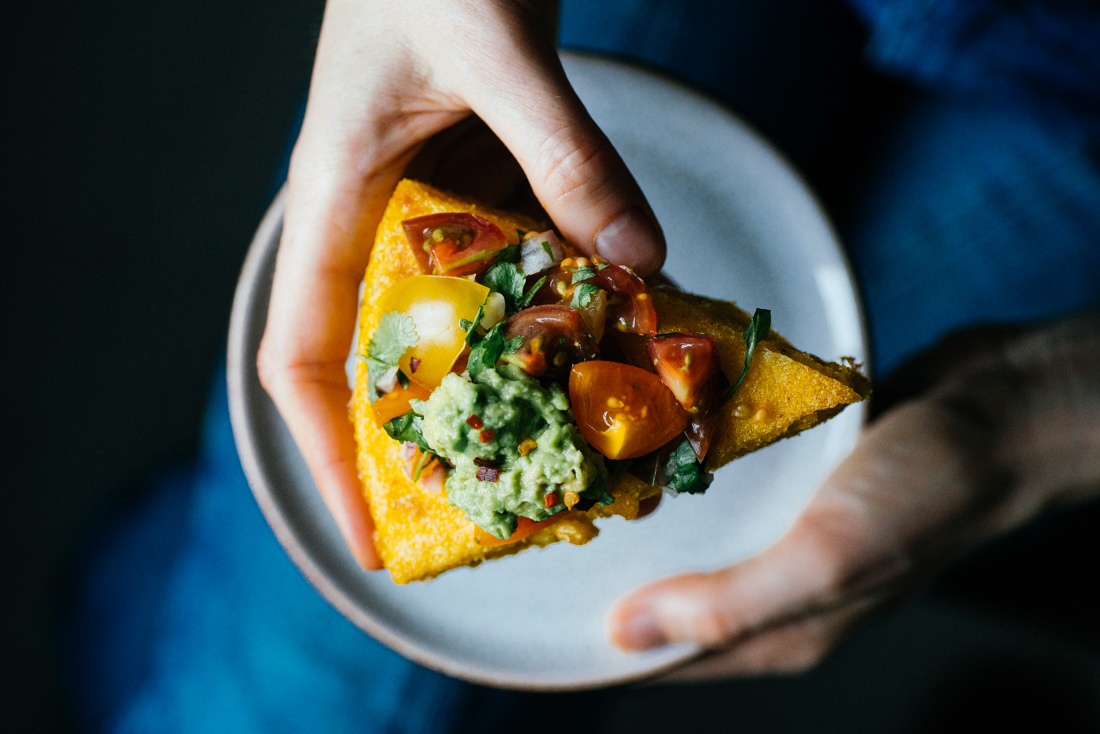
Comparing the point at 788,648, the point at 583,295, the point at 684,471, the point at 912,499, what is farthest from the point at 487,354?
the point at 788,648

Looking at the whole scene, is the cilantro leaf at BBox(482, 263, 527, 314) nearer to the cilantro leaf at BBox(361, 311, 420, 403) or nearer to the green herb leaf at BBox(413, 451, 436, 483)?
the cilantro leaf at BBox(361, 311, 420, 403)

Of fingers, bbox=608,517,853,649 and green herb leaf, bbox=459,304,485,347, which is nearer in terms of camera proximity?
green herb leaf, bbox=459,304,485,347

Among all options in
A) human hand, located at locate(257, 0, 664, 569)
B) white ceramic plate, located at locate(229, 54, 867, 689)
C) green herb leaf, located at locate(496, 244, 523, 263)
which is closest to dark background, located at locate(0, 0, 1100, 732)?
white ceramic plate, located at locate(229, 54, 867, 689)

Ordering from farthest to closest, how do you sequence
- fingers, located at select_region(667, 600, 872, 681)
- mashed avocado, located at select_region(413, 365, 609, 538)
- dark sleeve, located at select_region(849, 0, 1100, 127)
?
fingers, located at select_region(667, 600, 872, 681), dark sleeve, located at select_region(849, 0, 1100, 127), mashed avocado, located at select_region(413, 365, 609, 538)

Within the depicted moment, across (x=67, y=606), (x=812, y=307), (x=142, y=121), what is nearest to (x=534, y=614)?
(x=812, y=307)

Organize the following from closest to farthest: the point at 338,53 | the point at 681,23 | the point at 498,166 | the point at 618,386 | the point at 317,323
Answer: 1. the point at 618,386
2. the point at 338,53
3. the point at 317,323
4. the point at 498,166
5. the point at 681,23

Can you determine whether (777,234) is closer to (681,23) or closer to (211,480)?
(681,23)
